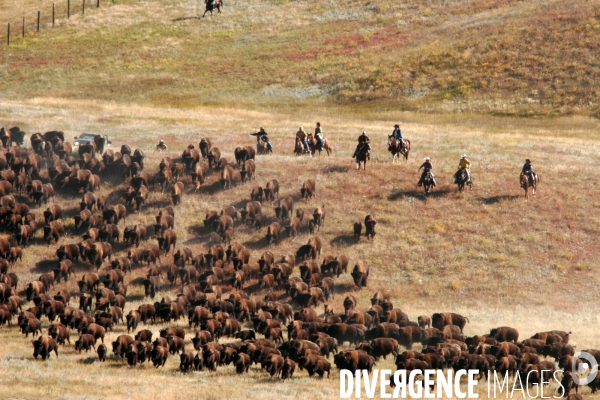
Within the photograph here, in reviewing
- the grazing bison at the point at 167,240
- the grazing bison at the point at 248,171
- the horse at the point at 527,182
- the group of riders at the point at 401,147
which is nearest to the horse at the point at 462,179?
the group of riders at the point at 401,147

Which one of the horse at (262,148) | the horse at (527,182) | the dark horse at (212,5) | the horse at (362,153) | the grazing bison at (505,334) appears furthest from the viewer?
the dark horse at (212,5)

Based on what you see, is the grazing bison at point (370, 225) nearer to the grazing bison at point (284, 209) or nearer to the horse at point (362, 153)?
the grazing bison at point (284, 209)

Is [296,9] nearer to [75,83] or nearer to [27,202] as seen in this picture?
[75,83]

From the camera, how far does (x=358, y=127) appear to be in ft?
198

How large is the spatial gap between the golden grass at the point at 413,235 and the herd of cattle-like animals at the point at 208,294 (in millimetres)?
633

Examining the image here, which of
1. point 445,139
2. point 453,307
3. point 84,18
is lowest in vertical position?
A: point 453,307

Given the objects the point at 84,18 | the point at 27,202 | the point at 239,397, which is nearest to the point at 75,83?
the point at 84,18

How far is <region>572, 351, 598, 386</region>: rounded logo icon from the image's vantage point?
28250mm

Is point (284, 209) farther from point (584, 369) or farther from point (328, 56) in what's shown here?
point (328, 56)

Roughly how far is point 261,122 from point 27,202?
2119cm

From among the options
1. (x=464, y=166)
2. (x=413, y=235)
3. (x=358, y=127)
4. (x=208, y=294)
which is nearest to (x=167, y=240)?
(x=208, y=294)

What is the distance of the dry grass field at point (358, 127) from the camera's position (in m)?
37.4

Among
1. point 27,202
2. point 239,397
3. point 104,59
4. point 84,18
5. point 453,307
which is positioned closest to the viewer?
point 239,397

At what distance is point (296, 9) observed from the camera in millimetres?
93000
